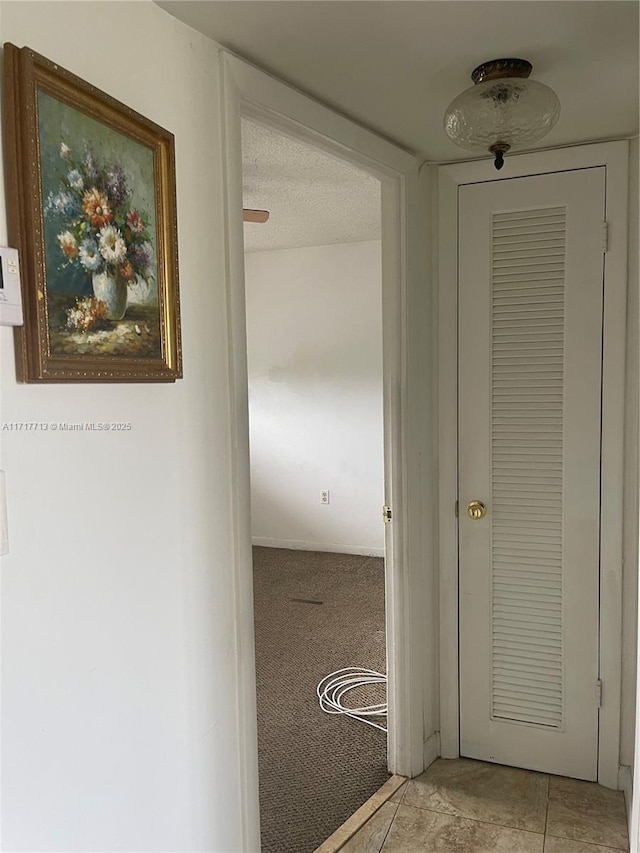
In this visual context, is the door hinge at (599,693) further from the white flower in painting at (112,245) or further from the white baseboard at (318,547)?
the white baseboard at (318,547)

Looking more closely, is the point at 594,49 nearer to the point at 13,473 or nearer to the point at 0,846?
the point at 13,473

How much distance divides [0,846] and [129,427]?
0.69 metres

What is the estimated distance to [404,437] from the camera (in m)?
2.29

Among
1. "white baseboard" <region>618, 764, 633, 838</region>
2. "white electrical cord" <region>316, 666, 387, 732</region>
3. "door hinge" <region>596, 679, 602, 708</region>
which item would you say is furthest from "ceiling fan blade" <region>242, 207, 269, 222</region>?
"white baseboard" <region>618, 764, 633, 838</region>

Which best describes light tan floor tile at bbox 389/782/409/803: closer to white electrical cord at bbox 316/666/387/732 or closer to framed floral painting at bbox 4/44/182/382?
white electrical cord at bbox 316/666/387/732

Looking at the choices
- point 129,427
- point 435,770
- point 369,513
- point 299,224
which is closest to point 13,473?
point 129,427

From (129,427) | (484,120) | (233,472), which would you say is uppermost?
(484,120)

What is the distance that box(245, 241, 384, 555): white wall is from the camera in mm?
5035

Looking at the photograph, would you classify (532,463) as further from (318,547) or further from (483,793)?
(318,547)

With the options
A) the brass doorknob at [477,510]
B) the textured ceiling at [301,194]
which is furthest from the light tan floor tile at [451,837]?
the textured ceiling at [301,194]

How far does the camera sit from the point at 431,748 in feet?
8.02

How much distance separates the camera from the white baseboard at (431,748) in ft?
7.91

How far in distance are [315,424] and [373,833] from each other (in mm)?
3457

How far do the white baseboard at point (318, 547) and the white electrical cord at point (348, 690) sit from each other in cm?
190
